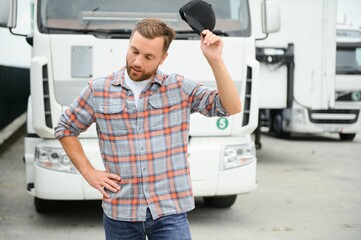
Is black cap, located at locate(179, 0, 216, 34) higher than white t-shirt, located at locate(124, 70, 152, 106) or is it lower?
higher

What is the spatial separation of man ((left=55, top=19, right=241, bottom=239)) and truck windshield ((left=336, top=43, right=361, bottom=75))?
1368 centimetres

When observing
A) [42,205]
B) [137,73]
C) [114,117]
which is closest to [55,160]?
[42,205]

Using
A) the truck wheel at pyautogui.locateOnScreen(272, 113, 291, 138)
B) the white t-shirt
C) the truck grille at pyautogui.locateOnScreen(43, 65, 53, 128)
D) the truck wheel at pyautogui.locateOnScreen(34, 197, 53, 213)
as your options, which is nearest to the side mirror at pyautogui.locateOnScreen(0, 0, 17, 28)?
the truck grille at pyautogui.locateOnScreen(43, 65, 53, 128)

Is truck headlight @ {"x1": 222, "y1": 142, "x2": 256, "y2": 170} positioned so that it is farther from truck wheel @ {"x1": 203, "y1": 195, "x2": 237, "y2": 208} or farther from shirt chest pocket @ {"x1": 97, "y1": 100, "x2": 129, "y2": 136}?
shirt chest pocket @ {"x1": 97, "y1": 100, "x2": 129, "y2": 136}

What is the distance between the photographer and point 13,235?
628 cm

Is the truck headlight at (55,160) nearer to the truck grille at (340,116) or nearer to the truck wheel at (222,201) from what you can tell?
the truck wheel at (222,201)

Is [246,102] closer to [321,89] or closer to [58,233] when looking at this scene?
[58,233]

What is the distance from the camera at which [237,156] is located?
21.4 feet

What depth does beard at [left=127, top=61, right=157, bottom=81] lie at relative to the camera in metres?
2.88

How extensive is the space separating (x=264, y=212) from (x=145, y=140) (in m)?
4.80

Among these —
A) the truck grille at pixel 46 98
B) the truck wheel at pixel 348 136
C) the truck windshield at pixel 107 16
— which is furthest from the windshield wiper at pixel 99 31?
the truck wheel at pixel 348 136

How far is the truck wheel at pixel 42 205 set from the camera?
711cm

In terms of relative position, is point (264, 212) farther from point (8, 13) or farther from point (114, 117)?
point (114, 117)

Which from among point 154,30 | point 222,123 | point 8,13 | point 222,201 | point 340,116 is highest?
point 8,13
